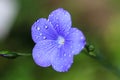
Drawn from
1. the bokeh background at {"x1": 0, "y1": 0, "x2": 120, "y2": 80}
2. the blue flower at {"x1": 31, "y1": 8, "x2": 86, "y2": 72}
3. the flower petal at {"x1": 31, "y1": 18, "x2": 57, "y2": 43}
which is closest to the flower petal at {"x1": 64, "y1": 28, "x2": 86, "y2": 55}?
the blue flower at {"x1": 31, "y1": 8, "x2": 86, "y2": 72}

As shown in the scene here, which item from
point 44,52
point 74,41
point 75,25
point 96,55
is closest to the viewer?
point 74,41

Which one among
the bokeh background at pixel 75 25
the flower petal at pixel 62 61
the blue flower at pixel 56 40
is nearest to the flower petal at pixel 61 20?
the blue flower at pixel 56 40

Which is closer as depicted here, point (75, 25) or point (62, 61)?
point (62, 61)

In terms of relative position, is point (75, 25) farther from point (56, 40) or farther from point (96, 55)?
point (56, 40)

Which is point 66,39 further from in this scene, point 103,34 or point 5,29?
point 5,29

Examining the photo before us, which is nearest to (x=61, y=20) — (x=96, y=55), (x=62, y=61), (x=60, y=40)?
(x=60, y=40)

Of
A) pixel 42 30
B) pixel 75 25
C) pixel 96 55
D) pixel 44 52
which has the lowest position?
pixel 75 25

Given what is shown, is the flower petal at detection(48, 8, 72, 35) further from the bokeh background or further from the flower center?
the bokeh background

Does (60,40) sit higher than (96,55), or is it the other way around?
(60,40)

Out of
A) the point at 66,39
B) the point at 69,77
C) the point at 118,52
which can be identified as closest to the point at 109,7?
the point at 118,52
